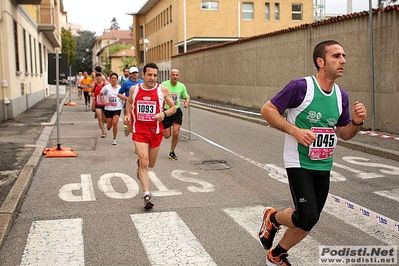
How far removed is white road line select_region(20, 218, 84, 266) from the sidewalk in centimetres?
34

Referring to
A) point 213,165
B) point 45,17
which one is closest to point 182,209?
point 213,165

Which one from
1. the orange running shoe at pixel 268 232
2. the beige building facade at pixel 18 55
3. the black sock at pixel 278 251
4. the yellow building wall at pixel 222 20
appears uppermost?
the yellow building wall at pixel 222 20

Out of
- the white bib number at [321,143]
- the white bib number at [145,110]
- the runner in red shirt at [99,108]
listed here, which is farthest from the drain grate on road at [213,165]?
the white bib number at [321,143]

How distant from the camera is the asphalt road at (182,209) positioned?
5051 mm

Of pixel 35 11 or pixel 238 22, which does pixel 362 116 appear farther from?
pixel 238 22

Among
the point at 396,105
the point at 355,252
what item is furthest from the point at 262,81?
the point at 355,252

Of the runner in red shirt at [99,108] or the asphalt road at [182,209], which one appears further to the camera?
the runner in red shirt at [99,108]

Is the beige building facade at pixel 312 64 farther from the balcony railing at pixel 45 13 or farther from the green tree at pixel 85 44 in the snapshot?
the green tree at pixel 85 44

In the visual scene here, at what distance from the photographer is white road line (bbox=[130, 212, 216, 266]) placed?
480 cm

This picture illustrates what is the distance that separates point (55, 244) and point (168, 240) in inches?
45.0

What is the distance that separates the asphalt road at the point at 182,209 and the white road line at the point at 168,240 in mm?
10

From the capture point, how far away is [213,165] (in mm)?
9883

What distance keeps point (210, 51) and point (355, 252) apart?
86.6 feet

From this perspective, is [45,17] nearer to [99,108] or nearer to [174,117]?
[99,108]
